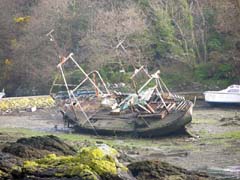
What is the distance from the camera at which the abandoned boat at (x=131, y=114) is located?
1291 inches

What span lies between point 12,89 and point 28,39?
185 inches

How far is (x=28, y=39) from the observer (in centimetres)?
5406

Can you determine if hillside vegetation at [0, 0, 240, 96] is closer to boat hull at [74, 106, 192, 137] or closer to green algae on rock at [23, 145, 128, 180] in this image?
boat hull at [74, 106, 192, 137]

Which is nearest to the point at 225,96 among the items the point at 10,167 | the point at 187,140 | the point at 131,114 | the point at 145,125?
the point at 131,114

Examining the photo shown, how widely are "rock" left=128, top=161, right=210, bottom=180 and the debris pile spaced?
27961 mm

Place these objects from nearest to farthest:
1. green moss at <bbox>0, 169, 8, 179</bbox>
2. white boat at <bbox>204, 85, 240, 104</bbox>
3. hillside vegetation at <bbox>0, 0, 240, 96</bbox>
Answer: green moss at <bbox>0, 169, 8, 179</bbox> → white boat at <bbox>204, 85, 240, 104</bbox> → hillside vegetation at <bbox>0, 0, 240, 96</bbox>

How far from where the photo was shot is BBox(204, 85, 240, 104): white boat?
44406 mm

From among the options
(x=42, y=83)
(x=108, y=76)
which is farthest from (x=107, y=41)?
(x=42, y=83)

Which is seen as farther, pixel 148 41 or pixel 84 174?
pixel 148 41

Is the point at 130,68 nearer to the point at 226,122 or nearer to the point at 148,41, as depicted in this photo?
the point at 148,41

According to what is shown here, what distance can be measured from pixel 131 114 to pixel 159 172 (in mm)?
14841

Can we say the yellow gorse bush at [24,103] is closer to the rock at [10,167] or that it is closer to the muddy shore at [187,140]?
the muddy shore at [187,140]

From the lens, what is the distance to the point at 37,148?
22.2 metres

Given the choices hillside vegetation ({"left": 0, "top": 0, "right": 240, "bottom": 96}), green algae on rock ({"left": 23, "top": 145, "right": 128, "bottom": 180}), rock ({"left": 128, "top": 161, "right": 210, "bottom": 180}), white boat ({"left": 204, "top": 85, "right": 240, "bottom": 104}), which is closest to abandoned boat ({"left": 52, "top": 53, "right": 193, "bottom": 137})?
white boat ({"left": 204, "top": 85, "right": 240, "bottom": 104})
